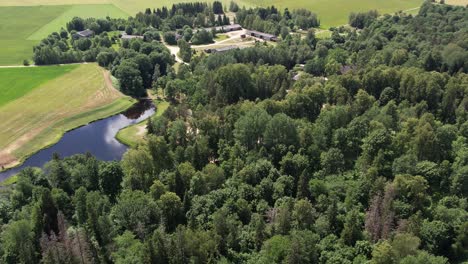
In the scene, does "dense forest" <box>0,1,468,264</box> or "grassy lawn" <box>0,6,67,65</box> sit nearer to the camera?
"dense forest" <box>0,1,468,264</box>

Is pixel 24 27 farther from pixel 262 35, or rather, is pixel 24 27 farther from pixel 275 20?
pixel 275 20

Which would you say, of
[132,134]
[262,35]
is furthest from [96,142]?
[262,35]

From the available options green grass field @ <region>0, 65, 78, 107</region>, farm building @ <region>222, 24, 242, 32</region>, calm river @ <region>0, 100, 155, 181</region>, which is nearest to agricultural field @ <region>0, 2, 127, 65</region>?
green grass field @ <region>0, 65, 78, 107</region>

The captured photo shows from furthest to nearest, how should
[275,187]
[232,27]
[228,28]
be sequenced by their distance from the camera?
[232,27], [228,28], [275,187]

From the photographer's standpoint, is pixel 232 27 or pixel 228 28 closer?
pixel 228 28

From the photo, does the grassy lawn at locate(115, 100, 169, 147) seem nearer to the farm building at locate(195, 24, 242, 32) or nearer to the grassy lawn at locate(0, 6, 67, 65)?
the grassy lawn at locate(0, 6, 67, 65)

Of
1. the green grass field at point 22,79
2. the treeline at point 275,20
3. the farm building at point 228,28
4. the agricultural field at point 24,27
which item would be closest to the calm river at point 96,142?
the green grass field at point 22,79
